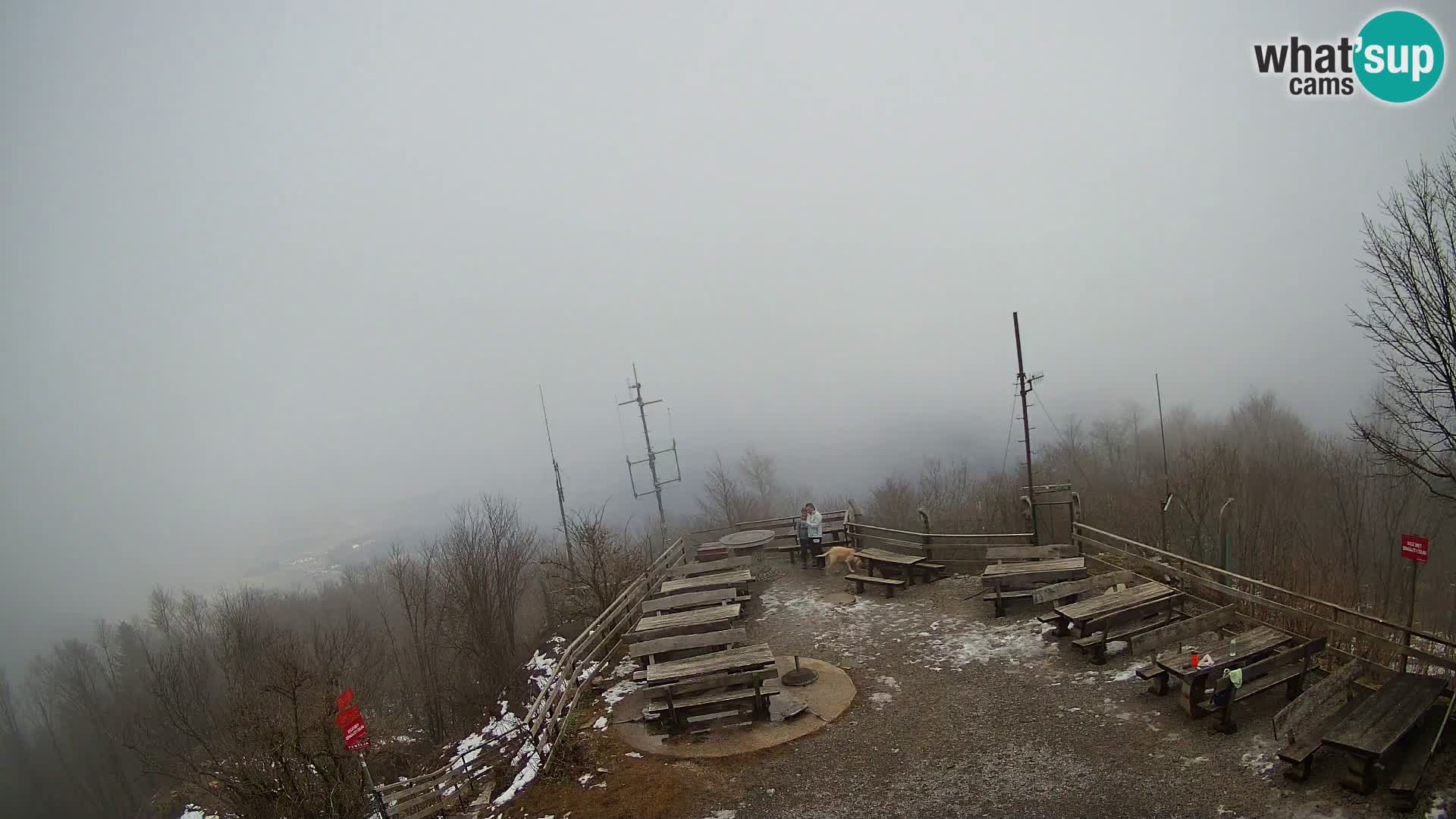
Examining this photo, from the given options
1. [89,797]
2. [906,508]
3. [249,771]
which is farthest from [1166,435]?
[89,797]

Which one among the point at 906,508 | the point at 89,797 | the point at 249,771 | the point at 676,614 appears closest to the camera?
the point at 249,771

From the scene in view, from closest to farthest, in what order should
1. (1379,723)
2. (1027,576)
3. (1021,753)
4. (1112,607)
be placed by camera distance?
(1379,723), (1021,753), (1112,607), (1027,576)

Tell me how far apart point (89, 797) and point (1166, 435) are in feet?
300

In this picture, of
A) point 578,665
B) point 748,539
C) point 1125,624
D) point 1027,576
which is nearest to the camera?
point 1125,624

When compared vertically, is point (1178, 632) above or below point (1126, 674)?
above

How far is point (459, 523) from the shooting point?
106ft

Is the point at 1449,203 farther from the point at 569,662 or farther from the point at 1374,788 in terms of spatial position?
the point at 569,662

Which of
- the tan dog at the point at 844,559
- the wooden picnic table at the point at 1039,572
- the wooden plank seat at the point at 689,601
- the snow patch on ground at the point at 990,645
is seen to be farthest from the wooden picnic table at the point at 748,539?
the snow patch on ground at the point at 990,645

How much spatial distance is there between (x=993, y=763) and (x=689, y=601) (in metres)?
7.67

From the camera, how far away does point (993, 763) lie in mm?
8961

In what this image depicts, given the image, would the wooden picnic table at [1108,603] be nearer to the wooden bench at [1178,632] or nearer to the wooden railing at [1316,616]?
the wooden railing at [1316,616]

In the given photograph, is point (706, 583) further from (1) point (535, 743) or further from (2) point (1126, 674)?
(2) point (1126, 674)

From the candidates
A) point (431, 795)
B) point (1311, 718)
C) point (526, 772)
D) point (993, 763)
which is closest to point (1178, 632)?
point (1311, 718)

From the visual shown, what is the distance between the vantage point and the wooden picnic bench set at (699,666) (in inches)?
441
